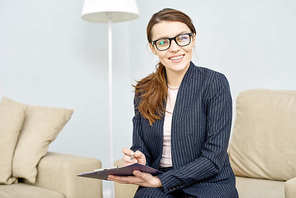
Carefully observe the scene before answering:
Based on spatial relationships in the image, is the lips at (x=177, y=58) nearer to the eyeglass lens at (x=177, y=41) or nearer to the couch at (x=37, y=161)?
the eyeglass lens at (x=177, y=41)

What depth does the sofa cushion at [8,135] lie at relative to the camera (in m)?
2.27

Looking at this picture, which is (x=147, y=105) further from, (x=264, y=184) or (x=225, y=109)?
(x=264, y=184)

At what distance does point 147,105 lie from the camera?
1.77m

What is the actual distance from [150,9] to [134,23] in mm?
231

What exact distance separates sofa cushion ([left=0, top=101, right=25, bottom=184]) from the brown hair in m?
0.83

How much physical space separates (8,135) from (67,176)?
39 centimetres

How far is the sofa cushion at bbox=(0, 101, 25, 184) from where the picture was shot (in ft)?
7.43

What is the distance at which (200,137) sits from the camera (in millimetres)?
1650

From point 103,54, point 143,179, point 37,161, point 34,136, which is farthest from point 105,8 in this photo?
point 143,179

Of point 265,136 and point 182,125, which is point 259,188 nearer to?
point 265,136

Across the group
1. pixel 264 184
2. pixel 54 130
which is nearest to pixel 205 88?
pixel 264 184

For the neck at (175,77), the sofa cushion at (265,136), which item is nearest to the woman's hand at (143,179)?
the neck at (175,77)

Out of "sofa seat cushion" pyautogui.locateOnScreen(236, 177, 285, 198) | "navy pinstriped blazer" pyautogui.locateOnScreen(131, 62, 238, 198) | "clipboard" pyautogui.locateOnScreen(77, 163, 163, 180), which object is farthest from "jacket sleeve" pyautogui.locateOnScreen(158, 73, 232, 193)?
"sofa seat cushion" pyautogui.locateOnScreen(236, 177, 285, 198)

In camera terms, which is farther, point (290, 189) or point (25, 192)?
point (25, 192)
